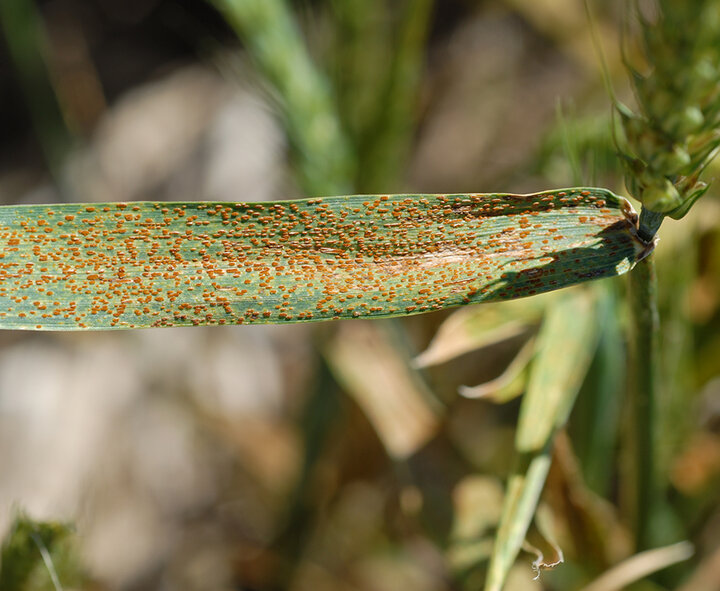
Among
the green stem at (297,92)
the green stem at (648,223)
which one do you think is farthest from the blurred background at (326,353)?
the green stem at (648,223)

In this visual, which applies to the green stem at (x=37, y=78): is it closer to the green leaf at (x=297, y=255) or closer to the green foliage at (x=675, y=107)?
the green leaf at (x=297, y=255)

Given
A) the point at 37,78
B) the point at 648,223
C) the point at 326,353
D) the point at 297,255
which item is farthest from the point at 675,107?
the point at 37,78

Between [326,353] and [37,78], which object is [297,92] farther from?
[37,78]

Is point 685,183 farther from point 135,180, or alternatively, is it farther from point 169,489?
point 135,180

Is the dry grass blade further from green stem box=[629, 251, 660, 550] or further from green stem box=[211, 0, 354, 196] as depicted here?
green stem box=[211, 0, 354, 196]

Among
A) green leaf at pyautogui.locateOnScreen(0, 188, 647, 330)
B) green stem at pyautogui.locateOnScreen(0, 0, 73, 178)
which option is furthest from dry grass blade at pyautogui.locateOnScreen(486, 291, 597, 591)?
green stem at pyautogui.locateOnScreen(0, 0, 73, 178)

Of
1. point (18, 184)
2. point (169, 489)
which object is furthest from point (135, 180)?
point (169, 489)
